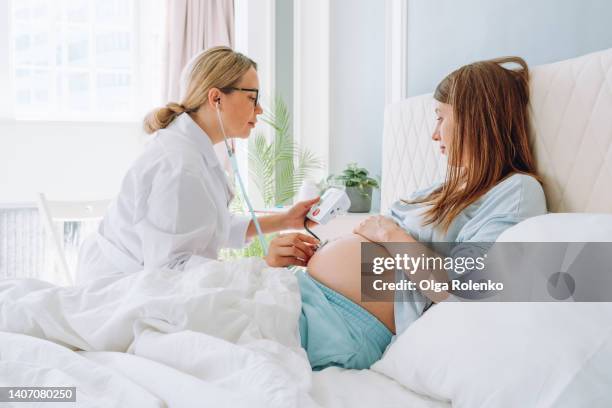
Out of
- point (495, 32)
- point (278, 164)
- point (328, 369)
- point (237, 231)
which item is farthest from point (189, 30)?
point (328, 369)

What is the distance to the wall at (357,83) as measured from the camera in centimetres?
265

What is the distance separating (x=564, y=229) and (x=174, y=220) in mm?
967

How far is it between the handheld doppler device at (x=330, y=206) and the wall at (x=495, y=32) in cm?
66

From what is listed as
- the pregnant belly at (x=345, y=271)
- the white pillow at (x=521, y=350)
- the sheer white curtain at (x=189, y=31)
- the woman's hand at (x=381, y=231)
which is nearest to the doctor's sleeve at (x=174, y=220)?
the pregnant belly at (x=345, y=271)

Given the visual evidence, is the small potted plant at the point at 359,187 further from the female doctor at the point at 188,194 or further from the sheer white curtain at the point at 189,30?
the sheer white curtain at the point at 189,30

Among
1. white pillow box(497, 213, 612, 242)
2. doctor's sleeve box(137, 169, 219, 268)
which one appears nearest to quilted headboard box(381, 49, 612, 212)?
white pillow box(497, 213, 612, 242)

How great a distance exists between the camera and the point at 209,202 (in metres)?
1.57

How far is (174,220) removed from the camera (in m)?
1.49

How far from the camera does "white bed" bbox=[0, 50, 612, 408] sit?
0.75 meters

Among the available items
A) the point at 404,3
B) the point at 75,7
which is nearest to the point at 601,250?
the point at 404,3

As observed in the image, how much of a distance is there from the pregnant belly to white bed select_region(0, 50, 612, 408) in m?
0.15

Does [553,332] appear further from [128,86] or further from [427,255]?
[128,86]

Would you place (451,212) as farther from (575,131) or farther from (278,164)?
(278,164)

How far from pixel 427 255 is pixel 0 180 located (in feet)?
12.3
